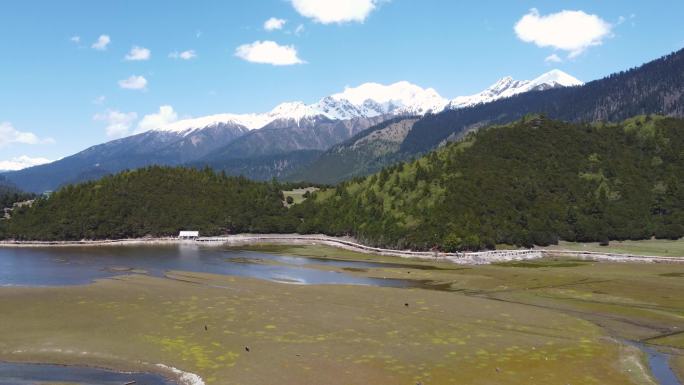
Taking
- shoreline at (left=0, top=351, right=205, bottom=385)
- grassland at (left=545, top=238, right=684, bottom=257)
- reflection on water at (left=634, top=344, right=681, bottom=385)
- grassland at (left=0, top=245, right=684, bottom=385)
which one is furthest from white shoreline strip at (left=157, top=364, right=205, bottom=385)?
grassland at (left=545, top=238, right=684, bottom=257)

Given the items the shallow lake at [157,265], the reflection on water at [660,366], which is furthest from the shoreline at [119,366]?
the shallow lake at [157,265]

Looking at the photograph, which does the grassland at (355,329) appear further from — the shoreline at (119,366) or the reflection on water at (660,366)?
the reflection on water at (660,366)

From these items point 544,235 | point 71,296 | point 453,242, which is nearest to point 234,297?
point 71,296

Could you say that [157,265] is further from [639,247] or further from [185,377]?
[639,247]

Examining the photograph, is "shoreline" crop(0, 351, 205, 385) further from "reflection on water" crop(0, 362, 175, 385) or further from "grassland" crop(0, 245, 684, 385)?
"reflection on water" crop(0, 362, 175, 385)

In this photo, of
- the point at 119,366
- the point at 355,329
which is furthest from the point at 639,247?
the point at 119,366

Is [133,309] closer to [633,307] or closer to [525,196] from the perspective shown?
[633,307]

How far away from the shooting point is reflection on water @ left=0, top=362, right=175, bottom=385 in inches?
1980

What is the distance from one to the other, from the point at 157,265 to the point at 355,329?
8695 centimetres

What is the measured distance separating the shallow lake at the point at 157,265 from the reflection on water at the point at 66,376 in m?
57.6

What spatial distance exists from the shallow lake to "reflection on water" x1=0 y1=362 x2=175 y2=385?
5758cm

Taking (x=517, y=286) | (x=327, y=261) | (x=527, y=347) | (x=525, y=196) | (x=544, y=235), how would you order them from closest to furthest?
(x=527, y=347), (x=517, y=286), (x=327, y=261), (x=544, y=235), (x=525, y=196)

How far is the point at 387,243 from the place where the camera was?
17950 cm

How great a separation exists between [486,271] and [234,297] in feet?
210
